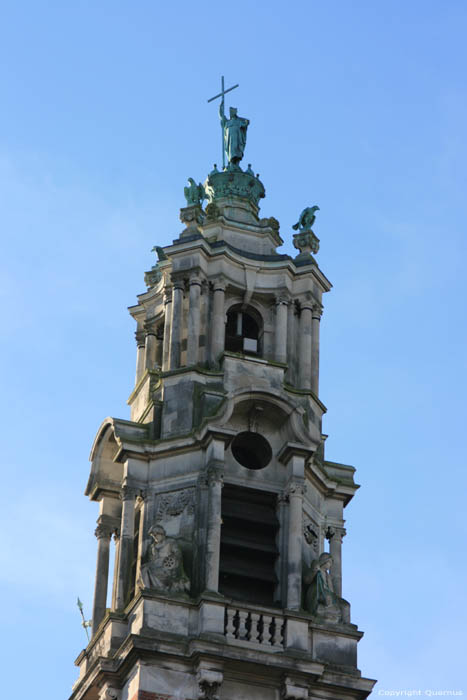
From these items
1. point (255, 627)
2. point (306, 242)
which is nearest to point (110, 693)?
point (255, 627)

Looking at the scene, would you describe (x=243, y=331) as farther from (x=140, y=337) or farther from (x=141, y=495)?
(x=141, y=495)

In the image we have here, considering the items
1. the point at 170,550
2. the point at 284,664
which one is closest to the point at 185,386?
the point at 170,550

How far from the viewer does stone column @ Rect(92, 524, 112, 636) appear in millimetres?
47562

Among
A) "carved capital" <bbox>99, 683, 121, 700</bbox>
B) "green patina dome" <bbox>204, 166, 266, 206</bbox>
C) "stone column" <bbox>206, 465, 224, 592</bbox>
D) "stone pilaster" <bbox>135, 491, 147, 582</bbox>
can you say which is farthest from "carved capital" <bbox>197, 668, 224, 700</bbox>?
"green patina dome" <bbox>204, 166, 266, 206</bbox>

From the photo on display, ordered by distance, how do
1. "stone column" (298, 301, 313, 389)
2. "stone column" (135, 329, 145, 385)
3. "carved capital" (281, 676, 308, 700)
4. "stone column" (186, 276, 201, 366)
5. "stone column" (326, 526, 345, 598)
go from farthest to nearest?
"stone column" (135, 329, 145, 385)
"stone column" (298, 301, 313, 389)
"stone column" (186, 276, 201, 366)
"stone column" (326, 526, 345, 598)
"carved capital" (281, 676, 308, 700)

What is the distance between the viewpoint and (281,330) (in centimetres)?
4969

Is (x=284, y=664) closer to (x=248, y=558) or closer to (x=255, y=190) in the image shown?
(x=248, y=558)

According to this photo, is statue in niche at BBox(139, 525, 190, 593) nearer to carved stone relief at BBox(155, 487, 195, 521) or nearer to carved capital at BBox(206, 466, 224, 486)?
carved stone relief at BBox(155, 487, 195, 521)

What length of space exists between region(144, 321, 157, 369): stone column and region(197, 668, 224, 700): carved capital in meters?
11.1

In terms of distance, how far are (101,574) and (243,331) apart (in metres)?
7.34

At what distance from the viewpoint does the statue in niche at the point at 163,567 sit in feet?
145

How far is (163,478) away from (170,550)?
7.87 ft

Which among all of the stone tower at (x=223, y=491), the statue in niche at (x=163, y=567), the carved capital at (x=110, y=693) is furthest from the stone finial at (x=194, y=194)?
the carved capital at (x=110, y=693)

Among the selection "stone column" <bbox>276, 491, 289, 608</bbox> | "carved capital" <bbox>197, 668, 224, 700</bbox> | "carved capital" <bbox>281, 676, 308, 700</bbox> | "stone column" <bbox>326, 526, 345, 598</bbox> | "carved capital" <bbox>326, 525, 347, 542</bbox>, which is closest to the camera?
"carved capital" <bbox>197, 668, 224, 700</bbox>
